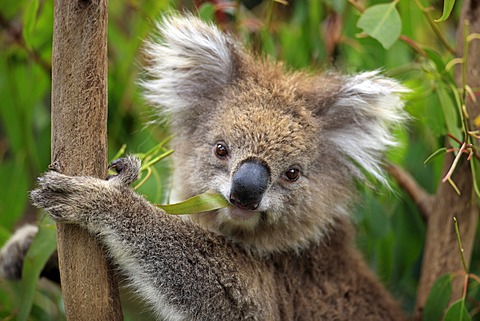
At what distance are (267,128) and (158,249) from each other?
2.31 ft

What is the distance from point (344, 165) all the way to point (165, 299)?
3.93 feet

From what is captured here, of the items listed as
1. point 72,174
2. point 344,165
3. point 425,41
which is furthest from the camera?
point 425,41

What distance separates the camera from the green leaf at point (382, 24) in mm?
3094

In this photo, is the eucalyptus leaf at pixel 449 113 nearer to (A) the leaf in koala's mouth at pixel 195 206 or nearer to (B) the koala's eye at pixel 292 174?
(B) the koala's eye at pixel 292 174

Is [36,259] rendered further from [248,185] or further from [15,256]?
[248,185]

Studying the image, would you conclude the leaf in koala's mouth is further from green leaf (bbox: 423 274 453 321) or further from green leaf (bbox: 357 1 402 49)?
green leaf (bbox: 423 274 453 321)

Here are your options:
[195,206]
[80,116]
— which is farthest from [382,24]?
[80,116]

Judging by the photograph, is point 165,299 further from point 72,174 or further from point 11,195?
point 11,195

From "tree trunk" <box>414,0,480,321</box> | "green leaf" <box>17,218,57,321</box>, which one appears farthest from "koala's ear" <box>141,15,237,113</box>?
"tree trunk" <box>414,0,480,321</box>

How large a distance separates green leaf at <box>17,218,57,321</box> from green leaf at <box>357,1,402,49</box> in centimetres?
167

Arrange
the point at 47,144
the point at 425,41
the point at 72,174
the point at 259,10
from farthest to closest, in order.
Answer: the point at 259,10 → the point at 425,41 → the point at 47,144 → the point at 72,174

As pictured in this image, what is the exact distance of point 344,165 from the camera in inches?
137

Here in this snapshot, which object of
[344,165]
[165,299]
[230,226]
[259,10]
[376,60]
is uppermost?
[259,10]

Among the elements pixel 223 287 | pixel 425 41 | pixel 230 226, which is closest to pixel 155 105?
pixel 230 226
